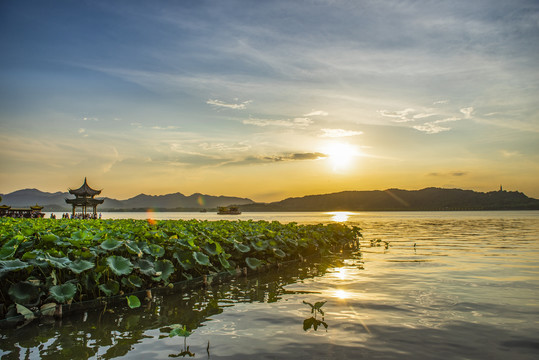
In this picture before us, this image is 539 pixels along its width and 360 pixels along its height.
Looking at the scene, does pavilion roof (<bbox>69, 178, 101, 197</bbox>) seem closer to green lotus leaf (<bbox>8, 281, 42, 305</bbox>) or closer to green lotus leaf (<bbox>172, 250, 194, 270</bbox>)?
green lotus leaf (<bbox>172, 250, 194, 270</bbox>)

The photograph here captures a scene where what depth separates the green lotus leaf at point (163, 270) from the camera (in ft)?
26.0

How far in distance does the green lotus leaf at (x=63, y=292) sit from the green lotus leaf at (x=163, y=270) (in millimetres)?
1832

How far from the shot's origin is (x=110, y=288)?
704 centimetres

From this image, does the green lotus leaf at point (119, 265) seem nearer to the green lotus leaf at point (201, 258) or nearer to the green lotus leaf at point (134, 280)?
the green lotus leaf at point (134, 280)

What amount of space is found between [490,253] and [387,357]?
1420 centimetres

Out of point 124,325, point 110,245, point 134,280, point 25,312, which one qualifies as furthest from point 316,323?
point 25,312

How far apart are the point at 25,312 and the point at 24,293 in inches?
14.4

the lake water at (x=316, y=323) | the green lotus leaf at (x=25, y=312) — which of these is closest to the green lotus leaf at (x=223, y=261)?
the lake water at (x=316, y=323)

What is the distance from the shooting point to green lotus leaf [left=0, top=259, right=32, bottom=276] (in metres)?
5.91

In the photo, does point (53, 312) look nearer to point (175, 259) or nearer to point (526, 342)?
point (175, 259)

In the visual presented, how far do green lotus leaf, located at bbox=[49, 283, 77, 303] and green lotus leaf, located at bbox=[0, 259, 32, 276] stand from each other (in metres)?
0.58

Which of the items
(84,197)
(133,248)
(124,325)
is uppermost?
(84,197)

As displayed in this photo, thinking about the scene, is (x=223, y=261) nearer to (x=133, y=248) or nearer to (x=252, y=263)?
(x=252, y=263)

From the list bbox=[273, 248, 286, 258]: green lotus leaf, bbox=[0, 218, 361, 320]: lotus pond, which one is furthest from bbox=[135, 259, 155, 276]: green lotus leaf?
bbox=[273, 248, 286, 258]: green lotus leaf
